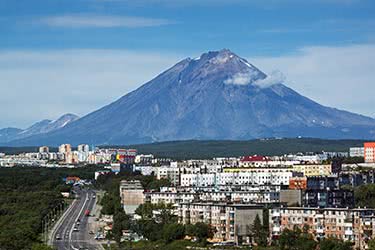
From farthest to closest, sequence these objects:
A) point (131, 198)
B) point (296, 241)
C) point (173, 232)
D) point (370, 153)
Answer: point (370, 153) < point (131, 198) < point (173, 232) < point (296, 241)

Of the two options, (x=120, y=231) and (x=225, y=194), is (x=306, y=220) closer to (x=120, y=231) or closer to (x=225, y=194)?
(x=120, y=231)

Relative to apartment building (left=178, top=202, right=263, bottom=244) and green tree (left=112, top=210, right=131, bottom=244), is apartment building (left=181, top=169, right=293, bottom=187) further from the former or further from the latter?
apartment building (left=178, top=202, right=263, bottom=244)

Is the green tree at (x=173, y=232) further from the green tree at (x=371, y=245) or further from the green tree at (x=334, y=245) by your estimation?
the green tree at (x=371, y=245)

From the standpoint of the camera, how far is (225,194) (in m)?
56.5

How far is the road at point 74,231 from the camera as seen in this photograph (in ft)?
151

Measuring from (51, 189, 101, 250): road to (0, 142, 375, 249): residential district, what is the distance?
279 centimetres

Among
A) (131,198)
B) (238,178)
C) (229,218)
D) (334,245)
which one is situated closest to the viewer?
(334,245)

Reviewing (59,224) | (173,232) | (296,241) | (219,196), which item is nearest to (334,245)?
(296,241)

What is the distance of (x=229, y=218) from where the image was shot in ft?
151

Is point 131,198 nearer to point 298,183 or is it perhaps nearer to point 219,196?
point 219,196

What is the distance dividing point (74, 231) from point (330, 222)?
50.7 ft

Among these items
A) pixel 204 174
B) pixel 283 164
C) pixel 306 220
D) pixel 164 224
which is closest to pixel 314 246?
pixel 306 220

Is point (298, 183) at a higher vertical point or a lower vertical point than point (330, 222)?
higher

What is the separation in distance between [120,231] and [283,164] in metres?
32.5
